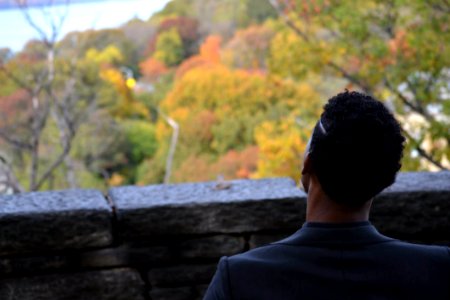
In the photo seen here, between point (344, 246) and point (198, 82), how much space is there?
36.8 meters

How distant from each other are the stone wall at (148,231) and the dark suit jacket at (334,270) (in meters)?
1.34

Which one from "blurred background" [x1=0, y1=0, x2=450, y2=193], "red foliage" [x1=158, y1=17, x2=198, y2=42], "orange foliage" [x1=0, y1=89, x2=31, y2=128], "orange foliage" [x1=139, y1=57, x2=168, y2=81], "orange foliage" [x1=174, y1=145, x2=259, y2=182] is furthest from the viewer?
"orange foliage" [x1=139, y1=57, x2=168, y2=81]

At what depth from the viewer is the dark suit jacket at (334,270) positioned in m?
1.23

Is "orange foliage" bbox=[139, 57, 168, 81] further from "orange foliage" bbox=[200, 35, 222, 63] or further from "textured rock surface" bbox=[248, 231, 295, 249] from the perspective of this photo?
"textured rock surface" bbox=[248, 231, 295, 249]

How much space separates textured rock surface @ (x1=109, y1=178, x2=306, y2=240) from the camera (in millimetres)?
2600

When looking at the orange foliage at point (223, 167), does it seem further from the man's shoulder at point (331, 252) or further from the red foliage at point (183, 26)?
the man's shoulder at point (331, 252)

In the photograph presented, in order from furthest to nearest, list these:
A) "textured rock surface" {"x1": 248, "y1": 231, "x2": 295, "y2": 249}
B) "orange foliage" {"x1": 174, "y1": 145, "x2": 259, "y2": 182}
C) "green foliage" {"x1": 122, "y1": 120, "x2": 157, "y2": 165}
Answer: "green foliage" {"x1": 122, "y1": 120, "x2": 157, "y2": 165} < "orange foliage" {"x1": 174, "y1": 145, "x2": 259, "y2": 182} < "textured rock surface" {"x1": 248, "y1": 231, "x2": 295, "y2": 249}

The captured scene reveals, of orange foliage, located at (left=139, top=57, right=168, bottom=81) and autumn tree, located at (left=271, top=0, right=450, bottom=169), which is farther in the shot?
orange foliage, located at (left=139, top=57, right=168, bottom=81)

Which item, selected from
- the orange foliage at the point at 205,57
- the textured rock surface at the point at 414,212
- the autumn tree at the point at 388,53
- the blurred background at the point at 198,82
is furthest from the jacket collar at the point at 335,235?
the orange foliage at the point at 205,57

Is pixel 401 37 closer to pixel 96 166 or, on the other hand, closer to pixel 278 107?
pixel 96 166

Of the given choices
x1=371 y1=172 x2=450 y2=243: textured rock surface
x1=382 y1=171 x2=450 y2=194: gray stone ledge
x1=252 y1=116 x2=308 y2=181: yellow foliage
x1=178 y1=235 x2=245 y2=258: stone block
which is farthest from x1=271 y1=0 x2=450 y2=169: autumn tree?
x1=178 y1=235 x2=245 y2=258: stone block

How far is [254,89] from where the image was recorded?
35.8m

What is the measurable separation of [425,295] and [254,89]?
114 ft

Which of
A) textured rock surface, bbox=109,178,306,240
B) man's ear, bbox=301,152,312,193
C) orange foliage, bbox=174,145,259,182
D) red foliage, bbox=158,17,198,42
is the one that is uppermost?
red foliage, bbox=158,17,198,42
